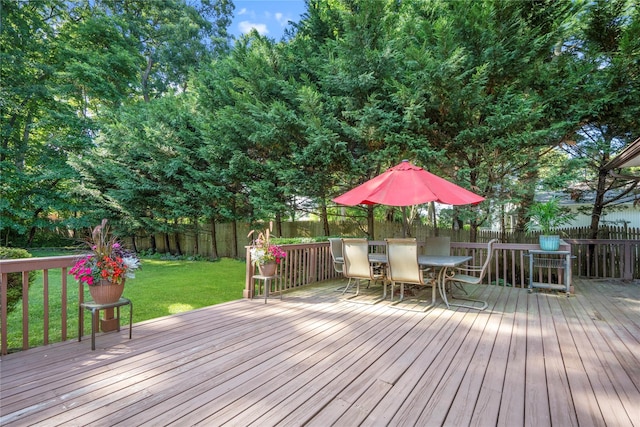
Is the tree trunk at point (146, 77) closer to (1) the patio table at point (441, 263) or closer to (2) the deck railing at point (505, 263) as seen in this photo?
(2) the deck railing at point (505, 263)

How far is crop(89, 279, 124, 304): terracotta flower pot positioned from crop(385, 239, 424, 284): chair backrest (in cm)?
329

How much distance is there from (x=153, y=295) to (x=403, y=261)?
4670mm

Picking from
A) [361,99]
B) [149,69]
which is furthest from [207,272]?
[149,69]

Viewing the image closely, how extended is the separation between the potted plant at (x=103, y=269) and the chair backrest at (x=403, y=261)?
3219mm

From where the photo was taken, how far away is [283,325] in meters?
3.65

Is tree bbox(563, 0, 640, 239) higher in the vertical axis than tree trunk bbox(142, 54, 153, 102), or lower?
lower

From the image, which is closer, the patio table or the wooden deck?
the wooden deck

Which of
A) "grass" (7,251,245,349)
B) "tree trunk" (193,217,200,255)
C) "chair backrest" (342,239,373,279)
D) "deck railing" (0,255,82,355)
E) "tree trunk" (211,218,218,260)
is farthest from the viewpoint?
"tree trunk" (193,217,200,255)

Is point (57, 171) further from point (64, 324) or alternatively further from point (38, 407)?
point (38, 407)

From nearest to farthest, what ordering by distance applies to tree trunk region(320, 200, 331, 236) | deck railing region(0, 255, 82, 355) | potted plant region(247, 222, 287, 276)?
deck railing region(0, 255, 82, 355), potted plant region(247, 222, 287, 276), tree trunk region(320, 200, 331, 236)

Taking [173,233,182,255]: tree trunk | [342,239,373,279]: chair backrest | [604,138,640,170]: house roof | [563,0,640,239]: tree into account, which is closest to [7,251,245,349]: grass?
[342,239,373,279]: chair backrest

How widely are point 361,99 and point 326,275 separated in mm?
4310

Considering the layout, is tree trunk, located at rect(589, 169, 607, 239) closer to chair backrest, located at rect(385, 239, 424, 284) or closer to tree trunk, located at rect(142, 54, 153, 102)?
chair backrest, located at rect(385, 239, 424, 284)

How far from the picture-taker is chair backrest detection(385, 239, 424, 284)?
14.1 feet
